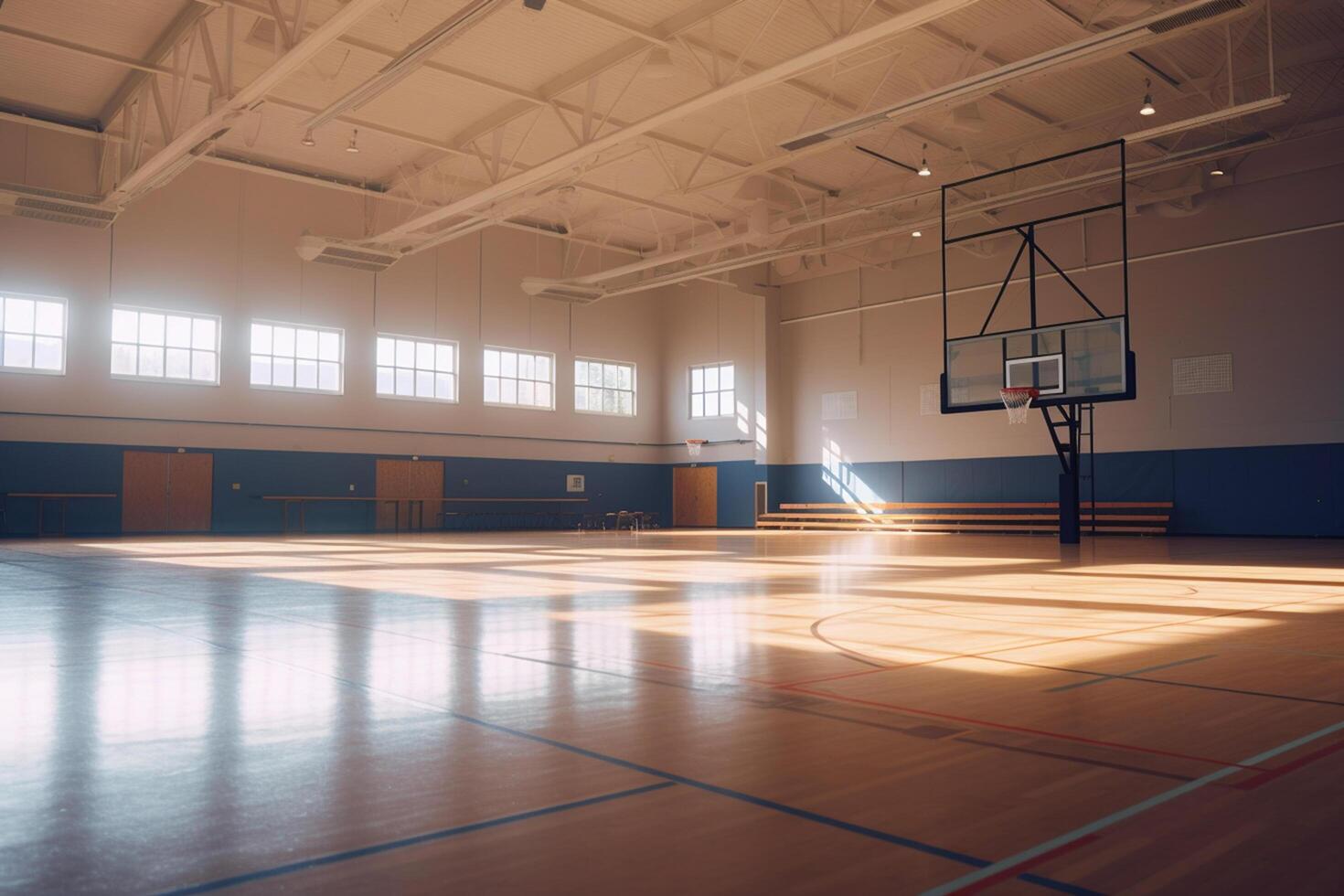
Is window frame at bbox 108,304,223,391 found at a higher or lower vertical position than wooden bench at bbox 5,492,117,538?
higher

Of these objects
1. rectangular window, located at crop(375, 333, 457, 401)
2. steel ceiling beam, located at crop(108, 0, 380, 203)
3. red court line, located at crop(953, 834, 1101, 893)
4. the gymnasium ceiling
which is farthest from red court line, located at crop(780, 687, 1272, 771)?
rectangular window, located at crop(375, 333, 457, 401)

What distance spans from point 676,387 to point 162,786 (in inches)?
1310

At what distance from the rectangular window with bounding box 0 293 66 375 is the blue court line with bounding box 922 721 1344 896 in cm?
2673

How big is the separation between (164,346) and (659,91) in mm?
14582

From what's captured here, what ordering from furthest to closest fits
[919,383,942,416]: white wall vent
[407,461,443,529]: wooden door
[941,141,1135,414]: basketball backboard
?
[407,461,443,529]: wooden door < [919,383,942,416]: white wall vent < [941,141,1135,414]: basketball backboard

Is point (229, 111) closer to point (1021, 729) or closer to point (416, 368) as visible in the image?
point (416, 368)

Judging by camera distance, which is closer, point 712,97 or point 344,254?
point 712,97

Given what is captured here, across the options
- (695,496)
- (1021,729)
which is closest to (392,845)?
(1021,729)

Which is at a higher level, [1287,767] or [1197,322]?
[1197,322]

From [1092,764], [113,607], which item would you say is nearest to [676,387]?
[113,607]

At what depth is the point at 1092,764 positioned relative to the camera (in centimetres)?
336

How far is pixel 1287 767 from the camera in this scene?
10.9 ft

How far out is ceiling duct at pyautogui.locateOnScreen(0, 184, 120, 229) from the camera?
68.2 feet

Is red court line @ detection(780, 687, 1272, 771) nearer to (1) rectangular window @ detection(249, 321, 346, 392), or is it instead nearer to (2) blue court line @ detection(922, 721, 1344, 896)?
(2) blue court line @ detection(922, 721, 1344, 896)
